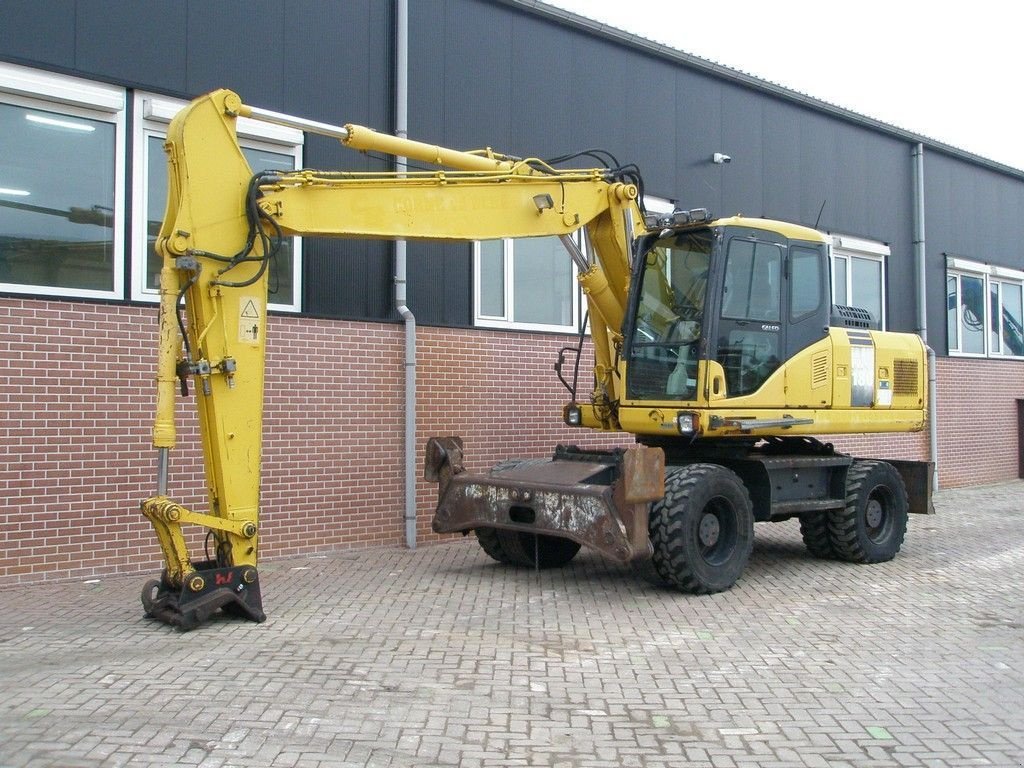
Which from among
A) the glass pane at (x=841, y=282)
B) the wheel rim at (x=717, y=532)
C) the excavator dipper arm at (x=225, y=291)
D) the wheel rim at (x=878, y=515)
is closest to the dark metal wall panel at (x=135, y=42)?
the excavator dipper arm at (x=225, y=291)

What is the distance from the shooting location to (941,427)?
58.5 ft

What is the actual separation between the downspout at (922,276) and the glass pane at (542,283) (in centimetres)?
801

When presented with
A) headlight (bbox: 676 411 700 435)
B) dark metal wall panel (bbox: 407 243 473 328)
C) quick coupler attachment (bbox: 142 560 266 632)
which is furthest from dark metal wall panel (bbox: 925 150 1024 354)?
quick coupler attachment (bbox: 142 560 266 632)

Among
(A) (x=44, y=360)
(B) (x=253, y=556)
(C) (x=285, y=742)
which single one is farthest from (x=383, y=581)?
(C) (x=285, y=742)

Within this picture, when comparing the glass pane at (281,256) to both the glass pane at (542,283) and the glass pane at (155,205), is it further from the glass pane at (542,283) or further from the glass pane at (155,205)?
the glass pane at (542,283)

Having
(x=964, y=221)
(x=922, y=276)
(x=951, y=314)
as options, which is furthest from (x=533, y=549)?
(x=964, y=221)

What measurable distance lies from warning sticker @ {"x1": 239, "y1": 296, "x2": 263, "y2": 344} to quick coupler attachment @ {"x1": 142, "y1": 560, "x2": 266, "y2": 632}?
1.58m

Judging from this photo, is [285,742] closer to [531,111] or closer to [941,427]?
[531,111]

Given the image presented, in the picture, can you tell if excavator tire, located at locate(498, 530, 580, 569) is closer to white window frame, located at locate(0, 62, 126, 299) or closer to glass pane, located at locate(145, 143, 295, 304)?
glass pane, located at locate(145, 143, 295, 304)

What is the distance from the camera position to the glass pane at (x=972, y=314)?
62.4 feet

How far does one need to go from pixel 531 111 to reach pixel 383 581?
245 inches

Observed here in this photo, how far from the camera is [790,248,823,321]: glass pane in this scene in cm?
940

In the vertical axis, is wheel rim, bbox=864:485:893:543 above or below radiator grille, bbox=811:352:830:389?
below

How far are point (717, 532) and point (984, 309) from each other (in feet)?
44.6
